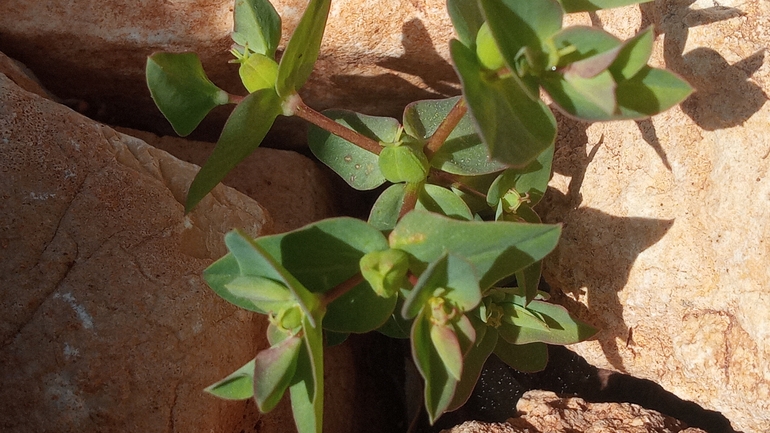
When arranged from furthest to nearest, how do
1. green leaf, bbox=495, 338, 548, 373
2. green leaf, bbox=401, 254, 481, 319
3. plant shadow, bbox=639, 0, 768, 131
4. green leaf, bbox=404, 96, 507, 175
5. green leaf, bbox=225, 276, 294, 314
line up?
green leaf, bbox=495, 338, 548, 373, green leaf, bbox=404, 96, 507, 175, plant shadow, bbox=639, 0, 768, 131, green leaf, bbox=225, 276, 294, 314, green leaf, bbox=401, 254, 481, 319

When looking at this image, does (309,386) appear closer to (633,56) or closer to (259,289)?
(259,289)

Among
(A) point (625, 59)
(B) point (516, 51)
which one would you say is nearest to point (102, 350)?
(B) point (516, 51)

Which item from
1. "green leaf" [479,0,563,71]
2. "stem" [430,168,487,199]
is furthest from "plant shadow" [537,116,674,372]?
"green leaf" [479,0,563,71]

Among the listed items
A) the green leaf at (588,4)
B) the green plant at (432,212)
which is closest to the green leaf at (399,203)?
the green plant at (432,212)

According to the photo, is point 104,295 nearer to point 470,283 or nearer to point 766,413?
point 470,283

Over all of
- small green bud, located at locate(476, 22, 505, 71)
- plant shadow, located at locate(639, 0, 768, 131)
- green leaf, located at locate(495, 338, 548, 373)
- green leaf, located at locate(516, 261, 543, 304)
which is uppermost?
small green bud, located at locate(476, 22, 505, 71)

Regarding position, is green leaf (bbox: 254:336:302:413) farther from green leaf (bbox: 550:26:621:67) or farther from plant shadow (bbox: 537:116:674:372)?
plant shadow (bbox: 537:116:674:372)

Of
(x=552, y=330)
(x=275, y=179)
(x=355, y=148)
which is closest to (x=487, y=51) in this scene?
(x=355, y=148)

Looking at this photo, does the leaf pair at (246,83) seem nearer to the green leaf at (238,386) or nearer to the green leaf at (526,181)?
the green leaf at (238,386)
